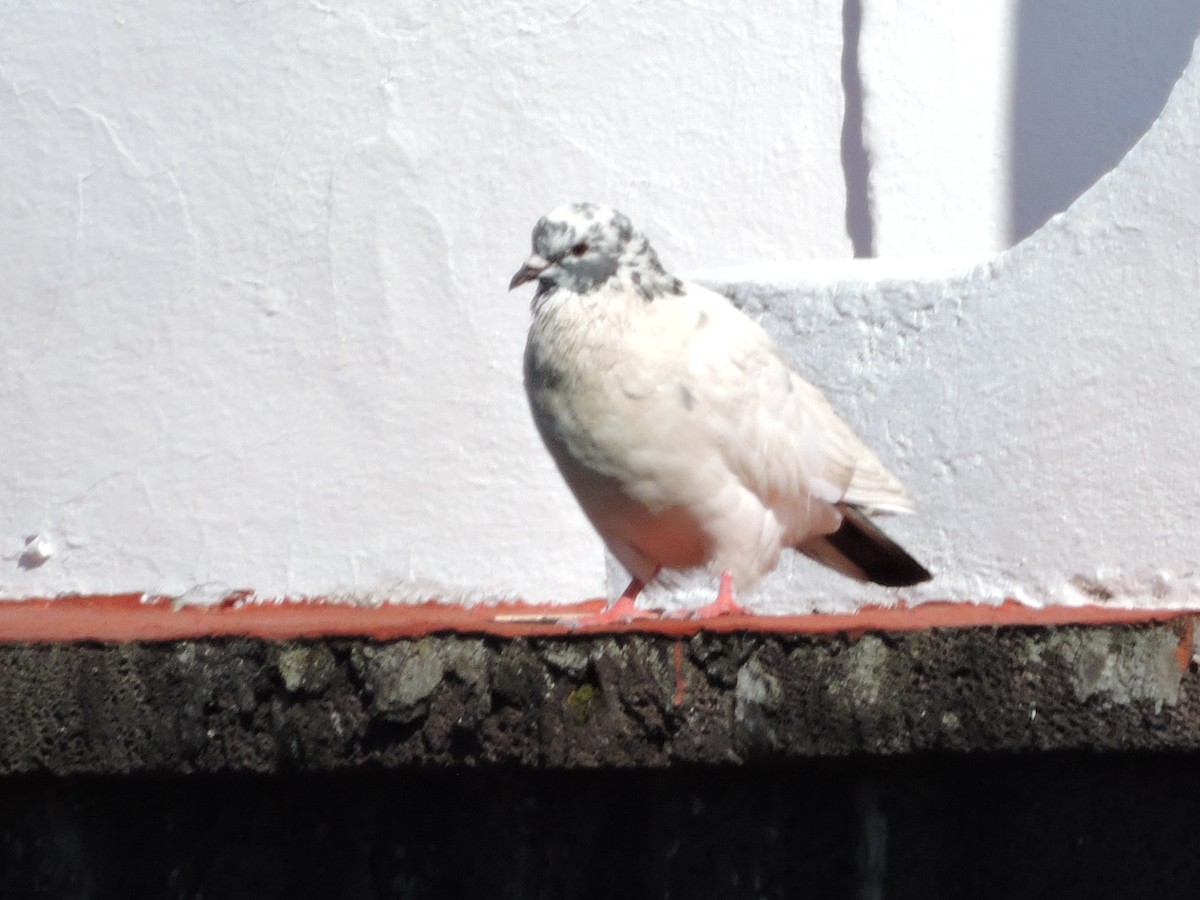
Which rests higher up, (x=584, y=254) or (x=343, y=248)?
(x=584, y=254)

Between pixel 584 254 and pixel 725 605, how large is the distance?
76 centimetres

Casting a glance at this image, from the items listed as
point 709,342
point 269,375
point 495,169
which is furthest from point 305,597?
point 709,342

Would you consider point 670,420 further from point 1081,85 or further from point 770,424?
point 1081,85

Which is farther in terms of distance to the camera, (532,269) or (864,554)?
(864,554)

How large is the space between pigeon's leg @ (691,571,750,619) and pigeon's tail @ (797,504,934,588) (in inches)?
16.2

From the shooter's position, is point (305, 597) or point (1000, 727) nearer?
point (1000, 727)

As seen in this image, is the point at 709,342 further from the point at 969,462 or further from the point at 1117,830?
the point at 1117,830

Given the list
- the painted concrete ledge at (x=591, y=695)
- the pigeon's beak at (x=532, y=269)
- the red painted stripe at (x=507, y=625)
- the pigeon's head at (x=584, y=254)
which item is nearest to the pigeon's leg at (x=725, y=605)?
the red painted stripe at (x=507, y=625)

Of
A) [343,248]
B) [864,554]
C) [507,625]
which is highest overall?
[343,248]

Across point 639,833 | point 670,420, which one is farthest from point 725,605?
point 639,833

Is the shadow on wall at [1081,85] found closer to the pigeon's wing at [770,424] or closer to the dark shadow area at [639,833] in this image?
the pigeon's wing at [770,424]

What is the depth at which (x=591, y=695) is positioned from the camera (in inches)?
90.5

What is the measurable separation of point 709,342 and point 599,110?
4.30 feet

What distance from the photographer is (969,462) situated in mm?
3518
